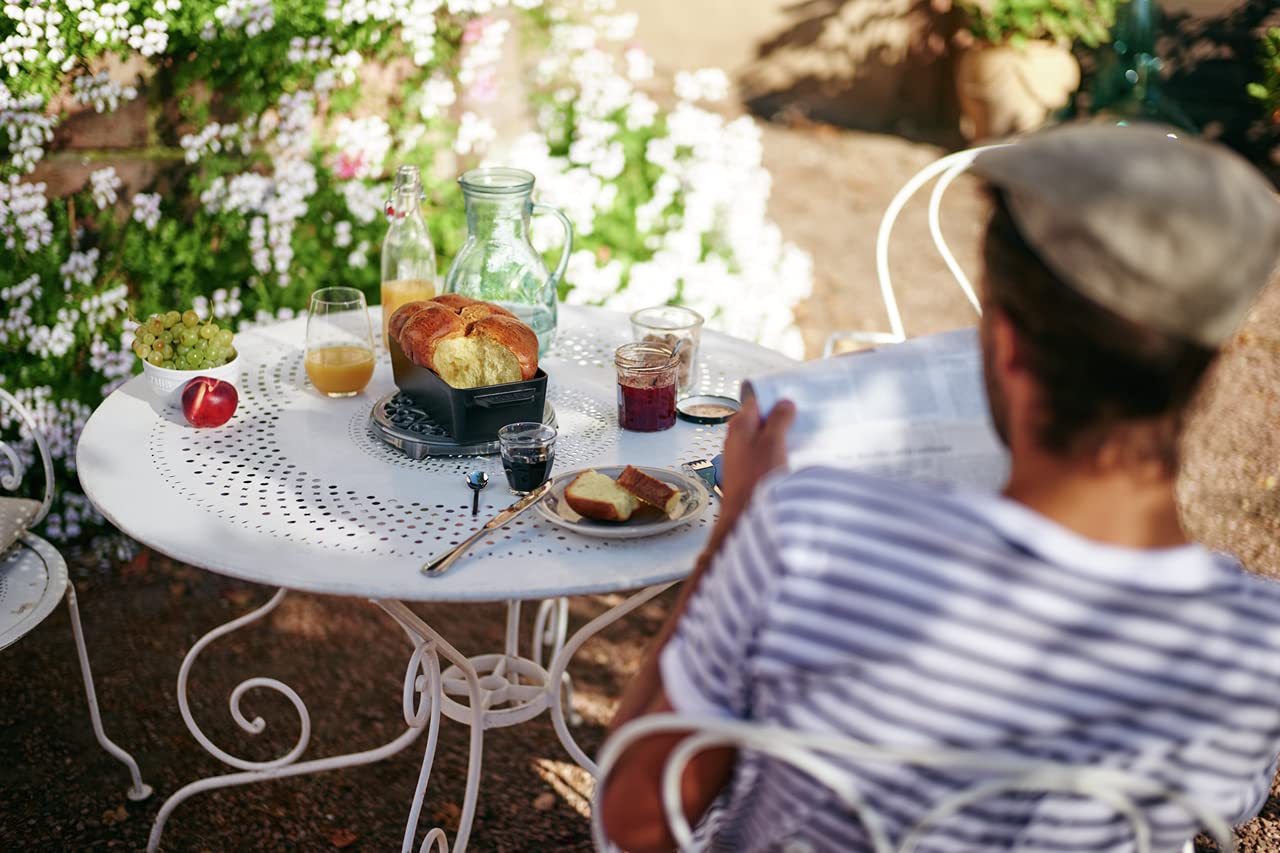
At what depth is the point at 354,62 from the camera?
3662mm

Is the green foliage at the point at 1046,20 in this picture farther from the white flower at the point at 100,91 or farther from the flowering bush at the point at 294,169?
the white flower at the point at 100,91

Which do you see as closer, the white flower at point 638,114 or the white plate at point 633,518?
the white plate at point 633,518

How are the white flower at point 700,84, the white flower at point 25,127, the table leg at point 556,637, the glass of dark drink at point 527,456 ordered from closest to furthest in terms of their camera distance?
1. the glass of dark drink at point 527,456
2. the table leg at point 556,637
3. the white flower at point 25,127
4. the white flower at point 700,84

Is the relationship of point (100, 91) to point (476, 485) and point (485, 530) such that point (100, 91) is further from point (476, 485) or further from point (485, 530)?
point (485, 530)

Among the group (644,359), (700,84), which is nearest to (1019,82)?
(700,84)

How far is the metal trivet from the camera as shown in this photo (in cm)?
198

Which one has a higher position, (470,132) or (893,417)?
(893,417)

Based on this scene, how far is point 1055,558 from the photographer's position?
100 centimetres

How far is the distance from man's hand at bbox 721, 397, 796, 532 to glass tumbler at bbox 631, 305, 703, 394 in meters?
0.85

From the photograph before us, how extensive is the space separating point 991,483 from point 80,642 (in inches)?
75.0

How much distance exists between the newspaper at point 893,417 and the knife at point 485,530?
18.6 inches

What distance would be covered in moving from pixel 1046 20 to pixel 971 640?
22.5 feet

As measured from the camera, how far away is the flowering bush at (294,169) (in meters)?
3.36

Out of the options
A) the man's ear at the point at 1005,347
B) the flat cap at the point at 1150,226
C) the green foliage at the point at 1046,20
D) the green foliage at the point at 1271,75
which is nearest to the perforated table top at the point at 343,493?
the man's ear at the point at 1005,347
